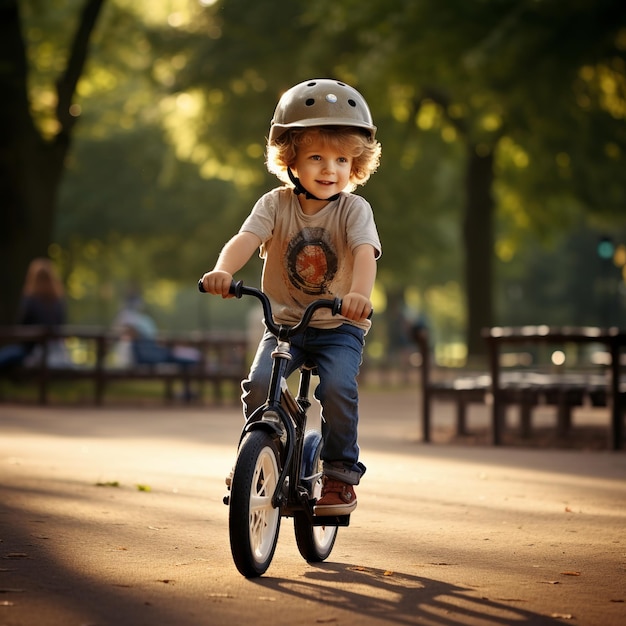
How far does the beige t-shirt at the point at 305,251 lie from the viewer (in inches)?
220

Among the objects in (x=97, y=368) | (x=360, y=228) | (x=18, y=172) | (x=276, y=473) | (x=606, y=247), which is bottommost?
(x=276, y=473)

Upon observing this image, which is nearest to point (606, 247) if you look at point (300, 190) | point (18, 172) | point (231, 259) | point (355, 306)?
point (18, 172)

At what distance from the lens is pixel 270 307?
5.34 metres

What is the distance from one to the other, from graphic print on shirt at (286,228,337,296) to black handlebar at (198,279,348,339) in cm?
25

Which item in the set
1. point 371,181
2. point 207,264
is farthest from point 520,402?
point 207,264

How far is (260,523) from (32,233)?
55.2 ft

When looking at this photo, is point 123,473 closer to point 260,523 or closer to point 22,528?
point 22,528

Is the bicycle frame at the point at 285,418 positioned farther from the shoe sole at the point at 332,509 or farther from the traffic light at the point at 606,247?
the traffic light at the point at 606,247

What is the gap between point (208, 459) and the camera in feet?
34.3

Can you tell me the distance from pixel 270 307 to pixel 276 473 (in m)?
0.62

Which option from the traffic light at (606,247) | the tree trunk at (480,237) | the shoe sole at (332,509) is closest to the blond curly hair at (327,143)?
the shoe sole at (332,509)

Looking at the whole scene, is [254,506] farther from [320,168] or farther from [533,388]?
[533,388]

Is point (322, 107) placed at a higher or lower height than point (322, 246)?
higher

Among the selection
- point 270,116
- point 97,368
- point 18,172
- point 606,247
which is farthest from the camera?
point 270,116
